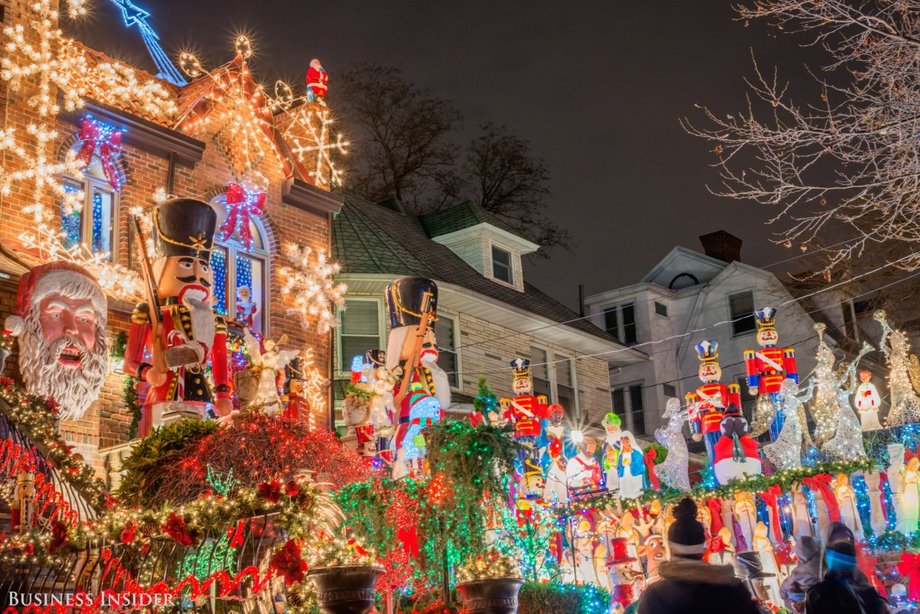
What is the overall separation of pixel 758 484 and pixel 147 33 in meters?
10.6

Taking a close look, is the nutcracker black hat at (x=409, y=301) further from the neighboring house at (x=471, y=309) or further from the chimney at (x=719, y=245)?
the chimney at (x=719, y=245)

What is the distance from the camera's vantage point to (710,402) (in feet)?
53.8

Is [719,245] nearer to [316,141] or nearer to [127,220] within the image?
[316,141]

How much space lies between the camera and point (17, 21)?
1359cm

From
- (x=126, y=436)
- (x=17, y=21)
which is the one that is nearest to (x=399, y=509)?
(x=126, y=436)

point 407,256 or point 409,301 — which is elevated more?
point 407,256

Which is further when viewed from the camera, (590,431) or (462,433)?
(590,431)

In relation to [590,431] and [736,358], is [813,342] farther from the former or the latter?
[590,431]

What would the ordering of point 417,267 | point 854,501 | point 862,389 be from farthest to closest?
point 417,267 < point 862,389 < point 854,501

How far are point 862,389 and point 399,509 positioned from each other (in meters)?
9.00

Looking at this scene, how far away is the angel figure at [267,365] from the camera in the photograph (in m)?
14.1

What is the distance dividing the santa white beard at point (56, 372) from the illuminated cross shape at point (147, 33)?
16.6ft

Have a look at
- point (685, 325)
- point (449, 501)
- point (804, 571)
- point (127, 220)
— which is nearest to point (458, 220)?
point (685, 325)

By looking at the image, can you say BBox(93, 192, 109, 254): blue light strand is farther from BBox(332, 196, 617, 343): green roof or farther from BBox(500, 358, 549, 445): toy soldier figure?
BBox(500, 358, 549, 445): toy soldier figure
